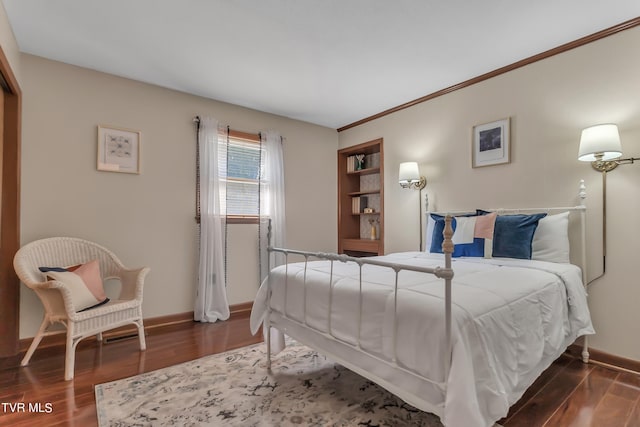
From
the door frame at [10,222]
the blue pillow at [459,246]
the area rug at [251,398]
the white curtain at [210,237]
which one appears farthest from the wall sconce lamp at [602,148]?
the door frame at [10,222]

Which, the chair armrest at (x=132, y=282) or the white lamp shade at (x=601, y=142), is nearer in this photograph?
the white lamp shade at (x=601, y=142)

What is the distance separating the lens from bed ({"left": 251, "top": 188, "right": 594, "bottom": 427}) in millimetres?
1196

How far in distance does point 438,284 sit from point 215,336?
2227 millimetres

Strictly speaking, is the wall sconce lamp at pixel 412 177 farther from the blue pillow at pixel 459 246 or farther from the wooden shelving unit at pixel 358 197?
the wooden shelving unit at pixel 358 197

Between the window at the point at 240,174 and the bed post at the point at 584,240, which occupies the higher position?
the window at the point at 240,174

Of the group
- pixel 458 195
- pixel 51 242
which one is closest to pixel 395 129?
pixel 458 195

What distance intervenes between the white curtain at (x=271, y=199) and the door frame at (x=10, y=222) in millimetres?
2174

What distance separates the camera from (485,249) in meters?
2.57

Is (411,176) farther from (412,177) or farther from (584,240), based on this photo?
(584,240)

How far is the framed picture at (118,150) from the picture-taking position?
2912 millimetres

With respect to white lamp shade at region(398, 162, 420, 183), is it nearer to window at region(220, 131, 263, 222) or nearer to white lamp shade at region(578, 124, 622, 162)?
white lamp shade at region(578, 124, 622, 162)

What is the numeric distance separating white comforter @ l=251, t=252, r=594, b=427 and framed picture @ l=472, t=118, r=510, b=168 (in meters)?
1.13

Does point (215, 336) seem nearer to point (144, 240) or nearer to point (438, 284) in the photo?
point (144, 240)

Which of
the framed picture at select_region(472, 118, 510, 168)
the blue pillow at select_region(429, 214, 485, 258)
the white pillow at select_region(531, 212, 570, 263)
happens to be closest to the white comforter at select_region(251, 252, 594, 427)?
the white pillow at select_region(531, 212, 570, 263)
